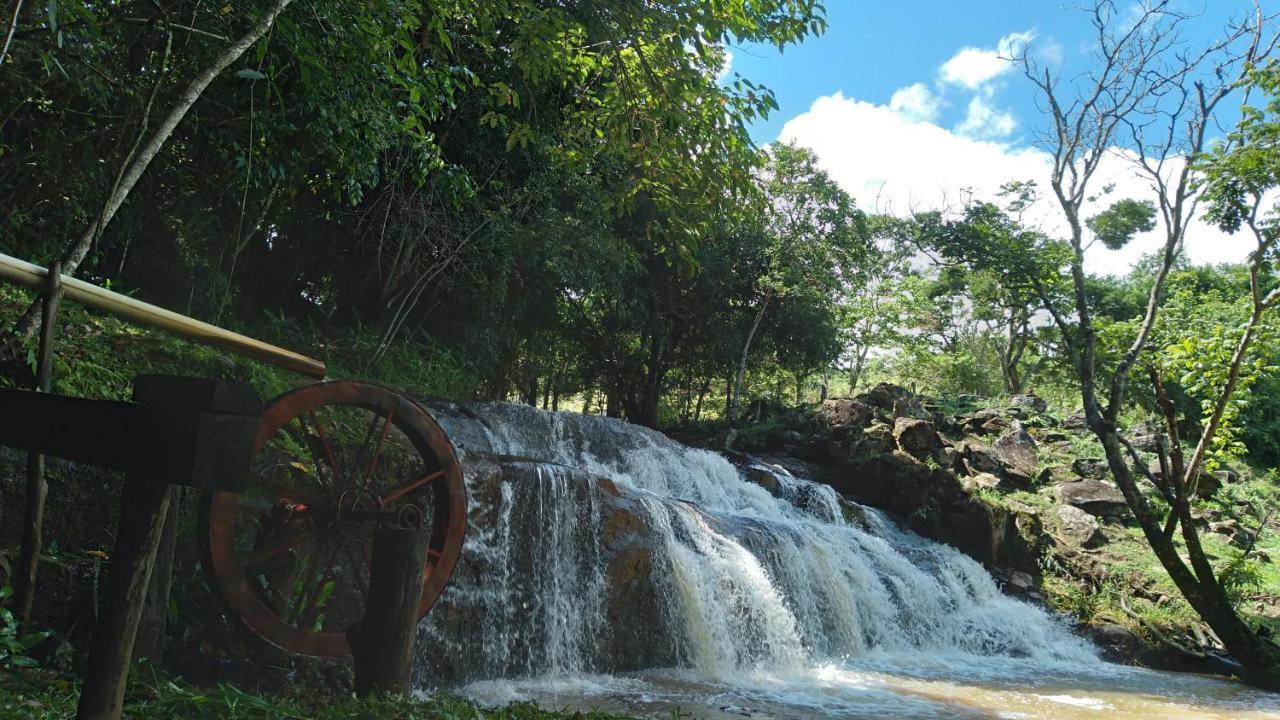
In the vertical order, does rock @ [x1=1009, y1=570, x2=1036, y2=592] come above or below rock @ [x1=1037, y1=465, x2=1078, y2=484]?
below

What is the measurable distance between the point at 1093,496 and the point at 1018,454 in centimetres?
185

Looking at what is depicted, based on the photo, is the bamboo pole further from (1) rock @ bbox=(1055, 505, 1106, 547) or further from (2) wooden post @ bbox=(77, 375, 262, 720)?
(1) rock @ bbox=(1055, 505, 1106, 547)

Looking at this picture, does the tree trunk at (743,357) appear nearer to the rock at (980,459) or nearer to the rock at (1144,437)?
the rock at (980,459)

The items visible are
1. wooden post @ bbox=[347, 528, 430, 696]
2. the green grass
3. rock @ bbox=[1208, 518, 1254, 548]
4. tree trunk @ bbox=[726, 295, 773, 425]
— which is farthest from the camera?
tree trunk @ bbox=[726, 295, 773, 425]

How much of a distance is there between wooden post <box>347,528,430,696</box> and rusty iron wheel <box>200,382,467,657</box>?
45.4 inches

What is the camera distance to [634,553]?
7051 millimetres

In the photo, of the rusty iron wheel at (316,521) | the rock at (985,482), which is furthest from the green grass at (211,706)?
the rock at (985,482)

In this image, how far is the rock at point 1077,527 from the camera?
12.8 m

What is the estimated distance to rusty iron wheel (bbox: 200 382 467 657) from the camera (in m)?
4.39

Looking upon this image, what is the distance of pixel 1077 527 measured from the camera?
1308 centimetres

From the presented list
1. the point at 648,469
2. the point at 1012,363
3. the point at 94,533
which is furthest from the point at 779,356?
the point at 94,533

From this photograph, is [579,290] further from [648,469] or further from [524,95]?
[524,95]

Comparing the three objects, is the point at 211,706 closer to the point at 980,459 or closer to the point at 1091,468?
the point at 980,459

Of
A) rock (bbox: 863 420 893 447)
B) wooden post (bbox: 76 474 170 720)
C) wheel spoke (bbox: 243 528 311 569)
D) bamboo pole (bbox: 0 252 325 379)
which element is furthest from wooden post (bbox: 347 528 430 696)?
rock (bbox: 863 420 893 447)
